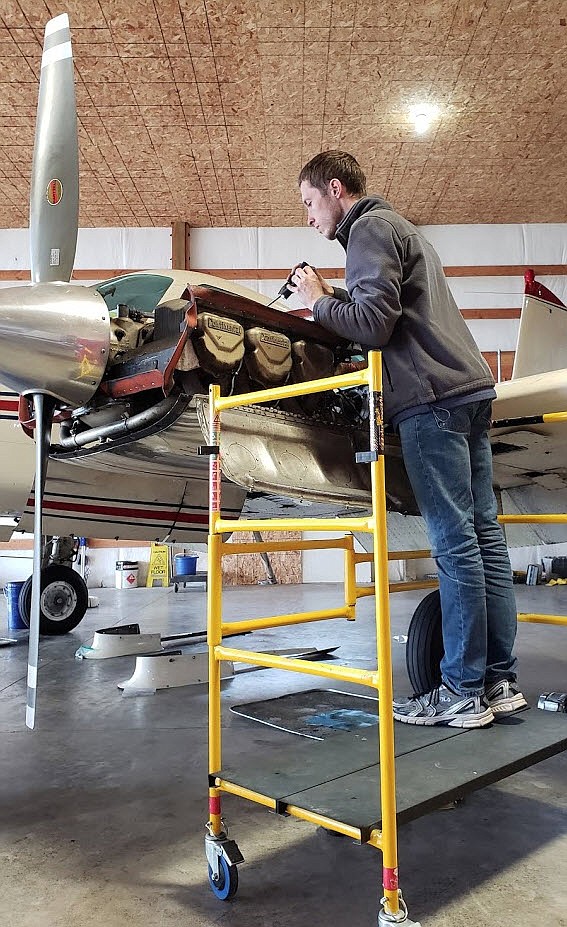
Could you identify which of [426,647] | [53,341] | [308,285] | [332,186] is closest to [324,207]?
[332,186]

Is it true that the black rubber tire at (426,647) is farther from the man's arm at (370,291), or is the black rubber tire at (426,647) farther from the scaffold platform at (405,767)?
the man's arm at (370,291)

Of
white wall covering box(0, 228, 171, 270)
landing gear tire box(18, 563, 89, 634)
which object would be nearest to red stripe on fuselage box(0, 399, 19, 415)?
landing gear tire box(18, 563, 89, 634)

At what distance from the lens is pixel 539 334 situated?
539 centimetres

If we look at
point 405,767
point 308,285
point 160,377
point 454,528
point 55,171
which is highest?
point 55,171

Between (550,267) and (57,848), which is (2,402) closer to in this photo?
(57,848)

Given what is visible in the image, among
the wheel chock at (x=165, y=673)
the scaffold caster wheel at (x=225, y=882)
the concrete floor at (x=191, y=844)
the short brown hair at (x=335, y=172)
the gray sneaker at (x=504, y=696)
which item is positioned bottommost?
the concrete floor at (x=191, y=844)

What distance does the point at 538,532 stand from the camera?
16.2 feet

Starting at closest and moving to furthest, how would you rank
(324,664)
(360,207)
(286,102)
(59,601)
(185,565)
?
(324,664), (360,207), (59,601), (286,102), (185,565)

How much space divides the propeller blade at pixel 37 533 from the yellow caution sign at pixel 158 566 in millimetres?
9392

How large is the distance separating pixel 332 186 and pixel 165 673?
9.48ft

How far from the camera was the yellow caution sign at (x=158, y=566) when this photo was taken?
1157 centimetres

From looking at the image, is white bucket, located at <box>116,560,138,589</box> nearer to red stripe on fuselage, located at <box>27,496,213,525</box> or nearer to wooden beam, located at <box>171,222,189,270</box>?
wooden beam, located at <box>171,222,189,270</box>

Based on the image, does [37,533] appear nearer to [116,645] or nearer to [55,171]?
[55,171]

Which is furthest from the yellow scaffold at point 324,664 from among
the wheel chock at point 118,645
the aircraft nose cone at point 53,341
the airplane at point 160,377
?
the wheel chock at point 118,645
